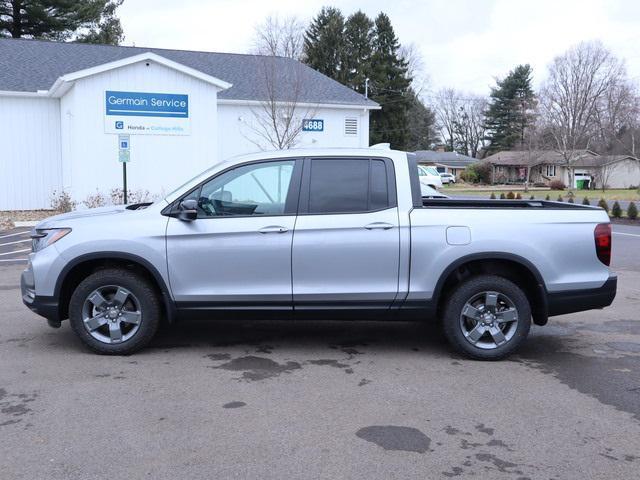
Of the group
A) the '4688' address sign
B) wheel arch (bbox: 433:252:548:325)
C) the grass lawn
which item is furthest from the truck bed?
the grass lawn

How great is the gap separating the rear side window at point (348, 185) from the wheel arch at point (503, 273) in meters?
0.83

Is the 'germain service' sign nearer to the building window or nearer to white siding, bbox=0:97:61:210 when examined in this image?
white siding, bbox=0:97:61:210

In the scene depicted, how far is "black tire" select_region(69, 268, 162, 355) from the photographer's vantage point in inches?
234

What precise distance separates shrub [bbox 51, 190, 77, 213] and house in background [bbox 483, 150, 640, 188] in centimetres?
4427

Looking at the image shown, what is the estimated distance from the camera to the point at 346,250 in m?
5.88

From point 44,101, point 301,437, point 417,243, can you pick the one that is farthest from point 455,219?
point 44,101

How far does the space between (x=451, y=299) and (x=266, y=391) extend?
1.91m

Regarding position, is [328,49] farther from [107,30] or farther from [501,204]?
[501,204]

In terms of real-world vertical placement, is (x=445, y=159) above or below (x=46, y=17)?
below

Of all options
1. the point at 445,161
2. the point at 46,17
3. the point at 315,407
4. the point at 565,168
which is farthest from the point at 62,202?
the point at 445,161

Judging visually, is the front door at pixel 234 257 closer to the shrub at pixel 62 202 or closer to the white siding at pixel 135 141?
the white siding at pixel 135 141

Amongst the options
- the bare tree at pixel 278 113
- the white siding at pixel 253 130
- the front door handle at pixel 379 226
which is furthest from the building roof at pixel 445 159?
the front door handle at pixel 379 226

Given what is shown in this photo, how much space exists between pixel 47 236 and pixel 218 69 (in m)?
22.8

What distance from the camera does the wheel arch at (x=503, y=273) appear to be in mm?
5879
